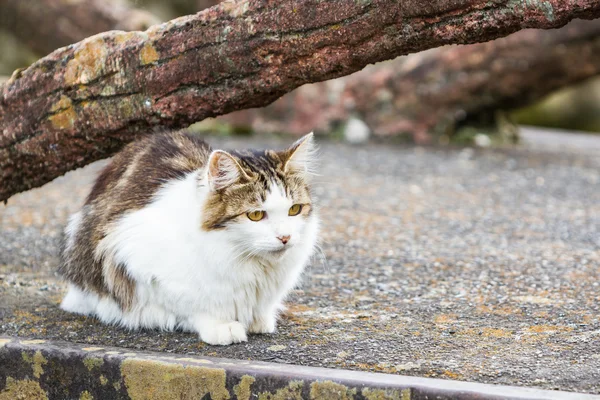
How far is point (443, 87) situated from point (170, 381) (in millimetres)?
6252

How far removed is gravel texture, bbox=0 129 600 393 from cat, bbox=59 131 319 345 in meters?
0.10

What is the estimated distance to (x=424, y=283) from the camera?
12.7ft

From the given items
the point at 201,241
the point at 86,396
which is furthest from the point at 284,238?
the point at 86,396

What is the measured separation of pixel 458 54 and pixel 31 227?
4.92 metres

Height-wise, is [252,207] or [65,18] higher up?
[65,18]

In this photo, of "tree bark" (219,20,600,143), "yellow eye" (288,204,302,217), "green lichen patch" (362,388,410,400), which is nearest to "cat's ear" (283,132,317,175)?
"yellow eye" (288,204,302,217)

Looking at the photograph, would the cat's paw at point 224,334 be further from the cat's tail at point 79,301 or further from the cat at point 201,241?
the cat's tail at point 79,301

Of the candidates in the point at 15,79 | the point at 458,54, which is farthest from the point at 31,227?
the point at 458,54

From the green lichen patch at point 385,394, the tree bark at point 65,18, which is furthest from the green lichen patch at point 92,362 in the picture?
Answer: the tree bark at point 65,18

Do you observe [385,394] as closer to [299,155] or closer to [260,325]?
[260,325]

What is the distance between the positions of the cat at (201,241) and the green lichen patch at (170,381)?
0.92 feet

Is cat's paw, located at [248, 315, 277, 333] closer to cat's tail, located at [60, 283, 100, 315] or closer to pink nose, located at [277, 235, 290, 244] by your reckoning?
pink nose, located at [277, 235, 290, 244]

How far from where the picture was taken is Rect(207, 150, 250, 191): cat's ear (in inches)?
113

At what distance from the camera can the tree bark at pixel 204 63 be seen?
2969 millimetres
